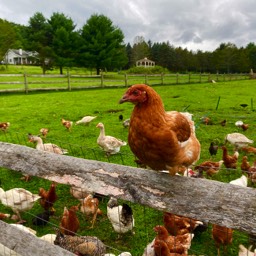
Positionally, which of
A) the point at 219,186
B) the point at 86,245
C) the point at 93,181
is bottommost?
the point at 86,245

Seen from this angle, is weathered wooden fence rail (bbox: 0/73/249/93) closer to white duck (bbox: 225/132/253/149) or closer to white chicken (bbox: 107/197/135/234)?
white duck (bbox: 225/132/253/149)

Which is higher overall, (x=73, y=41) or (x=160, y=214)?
(x=73, y=41)

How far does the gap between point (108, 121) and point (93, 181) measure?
8.83 metres

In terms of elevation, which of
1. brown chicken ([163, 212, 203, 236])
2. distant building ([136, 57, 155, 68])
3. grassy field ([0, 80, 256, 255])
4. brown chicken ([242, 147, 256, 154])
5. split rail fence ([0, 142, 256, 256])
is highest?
distant building ([136, 57, 155, 68])

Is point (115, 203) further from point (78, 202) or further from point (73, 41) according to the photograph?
point (73, 41)

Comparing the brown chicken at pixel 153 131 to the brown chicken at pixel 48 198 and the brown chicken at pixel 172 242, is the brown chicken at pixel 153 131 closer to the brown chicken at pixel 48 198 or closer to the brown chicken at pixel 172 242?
the brown chicken at pixel 172 242

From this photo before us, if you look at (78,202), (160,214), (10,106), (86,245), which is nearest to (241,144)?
(160,214)

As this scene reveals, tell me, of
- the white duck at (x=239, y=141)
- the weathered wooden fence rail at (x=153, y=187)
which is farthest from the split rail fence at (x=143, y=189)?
the white duck at (x=239, y=141)

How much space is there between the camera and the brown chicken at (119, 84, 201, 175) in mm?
1848

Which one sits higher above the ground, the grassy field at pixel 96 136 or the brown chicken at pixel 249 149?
the brown chicken at pixel 249 149

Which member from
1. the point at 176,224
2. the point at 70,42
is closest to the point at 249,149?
the point at 176,224

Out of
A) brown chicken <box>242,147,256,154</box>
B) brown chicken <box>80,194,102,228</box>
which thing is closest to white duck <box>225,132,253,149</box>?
brown chicken <box>242,147,256,154</box>

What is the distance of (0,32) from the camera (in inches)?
1921

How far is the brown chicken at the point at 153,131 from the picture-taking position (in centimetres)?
185
